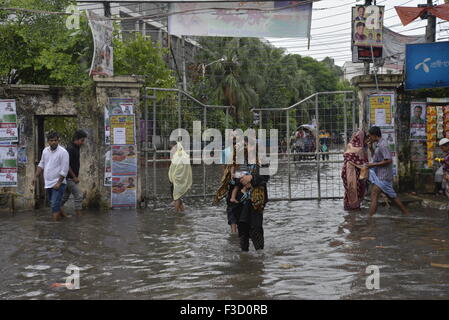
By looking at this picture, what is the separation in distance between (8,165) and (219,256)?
6.70m

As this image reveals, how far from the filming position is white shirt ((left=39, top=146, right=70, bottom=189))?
1048 cm

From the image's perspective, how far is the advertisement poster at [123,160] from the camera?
12336 mm

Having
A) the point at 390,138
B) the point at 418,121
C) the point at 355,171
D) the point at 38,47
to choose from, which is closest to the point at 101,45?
the point at 355,171

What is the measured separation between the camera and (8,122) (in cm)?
1233

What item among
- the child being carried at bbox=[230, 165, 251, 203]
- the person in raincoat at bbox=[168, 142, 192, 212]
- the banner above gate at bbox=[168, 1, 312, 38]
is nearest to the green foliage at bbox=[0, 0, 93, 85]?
the banner above gate at bbox=[168, 1, 312, 38]

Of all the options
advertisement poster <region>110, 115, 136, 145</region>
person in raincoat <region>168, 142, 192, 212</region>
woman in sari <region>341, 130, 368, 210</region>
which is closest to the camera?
woman in sari <region>341, 130, 368, 210</region>

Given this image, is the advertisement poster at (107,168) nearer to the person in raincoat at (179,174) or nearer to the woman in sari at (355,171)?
the person in raincoat at (179,174)

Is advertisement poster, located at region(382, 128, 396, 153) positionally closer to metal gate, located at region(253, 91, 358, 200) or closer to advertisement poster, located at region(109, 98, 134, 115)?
metal gate, located at region(253, 91, 358, 200)

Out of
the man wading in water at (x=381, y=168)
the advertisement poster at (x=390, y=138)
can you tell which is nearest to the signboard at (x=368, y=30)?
the advertisement poster at (x=390, y=138)

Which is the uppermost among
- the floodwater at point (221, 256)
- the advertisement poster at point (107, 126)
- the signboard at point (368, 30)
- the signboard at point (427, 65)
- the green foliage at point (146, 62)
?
the green foliage at point (146, 62)

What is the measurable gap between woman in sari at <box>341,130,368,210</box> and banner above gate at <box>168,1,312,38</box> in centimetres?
459

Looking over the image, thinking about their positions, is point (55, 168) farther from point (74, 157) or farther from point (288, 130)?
point (288, 130)

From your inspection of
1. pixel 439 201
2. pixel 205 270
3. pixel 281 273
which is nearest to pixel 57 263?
pixel 205 270

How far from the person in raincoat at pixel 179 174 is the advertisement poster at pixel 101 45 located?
2262 mm
